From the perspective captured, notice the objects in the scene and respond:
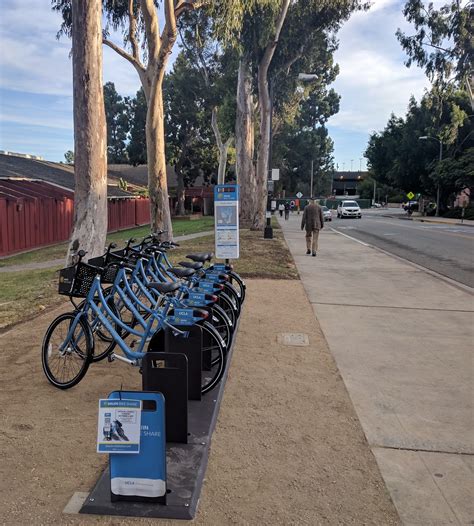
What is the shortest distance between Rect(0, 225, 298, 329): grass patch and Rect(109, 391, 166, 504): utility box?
4.78m

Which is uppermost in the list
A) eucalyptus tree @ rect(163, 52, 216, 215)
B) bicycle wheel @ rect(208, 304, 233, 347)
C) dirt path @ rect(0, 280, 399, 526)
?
eucalyptus tree @ rect(163, 52, 216, 215)

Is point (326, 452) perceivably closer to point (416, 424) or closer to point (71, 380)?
point (416, 424)

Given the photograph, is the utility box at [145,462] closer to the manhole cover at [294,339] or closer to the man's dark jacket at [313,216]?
the manhole cover at [294,339]

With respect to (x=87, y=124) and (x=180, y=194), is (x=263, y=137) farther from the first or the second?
(x=180, y=194)

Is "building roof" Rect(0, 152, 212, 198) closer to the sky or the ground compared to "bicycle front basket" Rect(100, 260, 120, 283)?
closer to the sky

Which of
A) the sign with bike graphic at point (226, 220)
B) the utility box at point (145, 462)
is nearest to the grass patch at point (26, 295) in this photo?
the sign with bike graphic at point (226, 220)

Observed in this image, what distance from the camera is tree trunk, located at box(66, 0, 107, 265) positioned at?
775cm

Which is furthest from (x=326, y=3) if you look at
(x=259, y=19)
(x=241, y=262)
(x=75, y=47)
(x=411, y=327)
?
(x=411, y=327)

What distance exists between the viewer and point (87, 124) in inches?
307

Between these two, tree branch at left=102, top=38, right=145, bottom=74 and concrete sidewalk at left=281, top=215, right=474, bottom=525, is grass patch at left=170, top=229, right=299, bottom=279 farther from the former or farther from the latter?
tree branch at left=102, top=38, right=145, bottom=74

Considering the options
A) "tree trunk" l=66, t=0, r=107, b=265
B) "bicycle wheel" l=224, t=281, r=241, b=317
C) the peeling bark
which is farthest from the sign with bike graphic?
the peeling bark

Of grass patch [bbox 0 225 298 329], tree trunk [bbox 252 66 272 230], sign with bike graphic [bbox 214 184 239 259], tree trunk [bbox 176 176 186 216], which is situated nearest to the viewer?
grass patch [bbox 0 225 298 329]

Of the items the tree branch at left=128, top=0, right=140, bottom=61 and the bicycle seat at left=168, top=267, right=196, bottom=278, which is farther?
the tree branch at left=128, top=0, right=140, bottom=61

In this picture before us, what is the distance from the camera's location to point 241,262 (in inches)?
508
